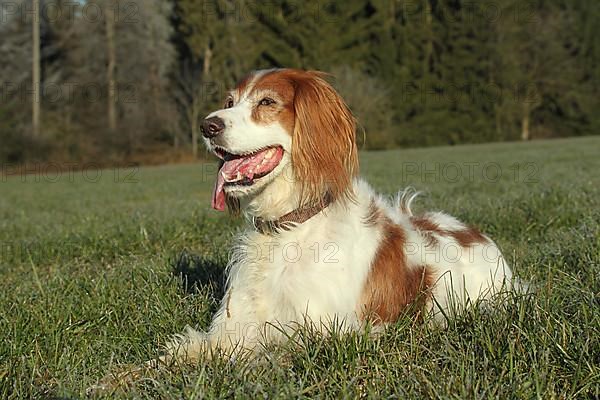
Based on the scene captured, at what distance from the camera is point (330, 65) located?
141 ft

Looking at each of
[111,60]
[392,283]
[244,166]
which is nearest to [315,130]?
[244,166]

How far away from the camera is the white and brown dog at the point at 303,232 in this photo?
3.29 meters

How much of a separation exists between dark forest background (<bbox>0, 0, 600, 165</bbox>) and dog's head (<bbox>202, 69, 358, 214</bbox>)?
2925 cm

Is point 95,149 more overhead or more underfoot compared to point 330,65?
more underfoot

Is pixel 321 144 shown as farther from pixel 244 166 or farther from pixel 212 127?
pixel 212 127

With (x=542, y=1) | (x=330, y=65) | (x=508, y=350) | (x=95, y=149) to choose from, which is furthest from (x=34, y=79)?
(x=542, y=1)

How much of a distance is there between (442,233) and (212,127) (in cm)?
173

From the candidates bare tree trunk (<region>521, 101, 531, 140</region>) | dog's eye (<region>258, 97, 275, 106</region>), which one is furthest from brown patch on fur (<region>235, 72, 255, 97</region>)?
bare tree trunk (<region>521, 101, 531, 140</region>)

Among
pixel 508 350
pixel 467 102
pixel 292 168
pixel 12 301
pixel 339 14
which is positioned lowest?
pixel 12 301

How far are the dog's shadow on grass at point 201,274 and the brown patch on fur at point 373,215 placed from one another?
3.98 ft

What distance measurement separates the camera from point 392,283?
3.46 meters

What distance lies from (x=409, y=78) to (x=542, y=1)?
15805 mm

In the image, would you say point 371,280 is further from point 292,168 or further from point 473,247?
point 473,247

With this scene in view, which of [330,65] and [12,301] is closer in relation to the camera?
[12,301]
